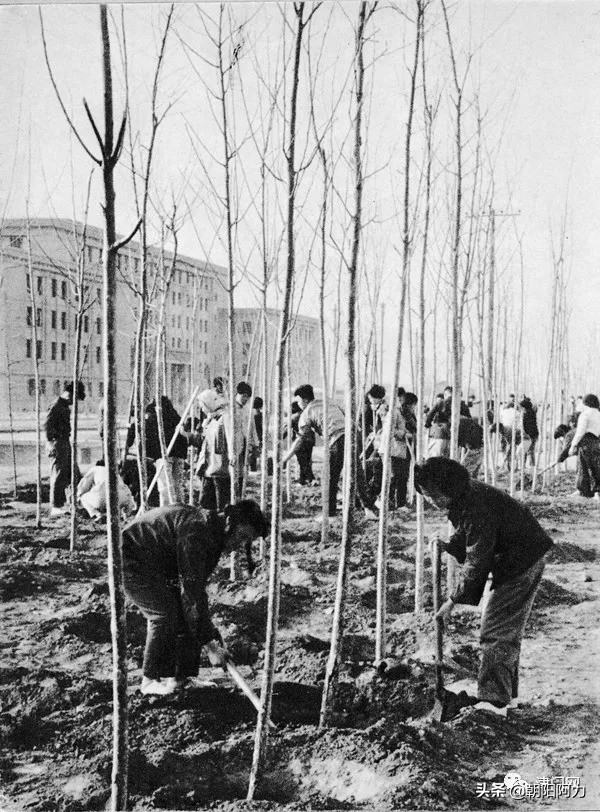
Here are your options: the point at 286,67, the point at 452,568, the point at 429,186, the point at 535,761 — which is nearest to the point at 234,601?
the point at 452,568

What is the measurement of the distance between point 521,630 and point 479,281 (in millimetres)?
3069

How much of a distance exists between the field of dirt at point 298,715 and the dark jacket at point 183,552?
462mm

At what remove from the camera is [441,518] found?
6.92 meters

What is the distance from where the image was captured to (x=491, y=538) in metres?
2.92

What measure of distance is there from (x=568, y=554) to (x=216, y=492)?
2.97m

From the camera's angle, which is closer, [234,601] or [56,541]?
[234,601]

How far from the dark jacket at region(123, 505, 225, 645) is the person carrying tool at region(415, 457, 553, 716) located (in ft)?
2.98

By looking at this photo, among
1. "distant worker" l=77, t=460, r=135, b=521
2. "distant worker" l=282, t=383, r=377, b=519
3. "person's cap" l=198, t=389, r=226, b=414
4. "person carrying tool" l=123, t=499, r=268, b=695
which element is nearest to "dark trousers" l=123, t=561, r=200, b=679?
"person carrying tool" l=123, t=499, r=268, b=695

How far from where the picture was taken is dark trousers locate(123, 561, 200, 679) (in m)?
3.12

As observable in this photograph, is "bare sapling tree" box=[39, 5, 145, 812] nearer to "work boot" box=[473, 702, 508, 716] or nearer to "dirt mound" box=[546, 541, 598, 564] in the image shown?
"work boot" box=[473, 702, 508, 716]

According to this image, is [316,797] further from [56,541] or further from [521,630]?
[56,541]

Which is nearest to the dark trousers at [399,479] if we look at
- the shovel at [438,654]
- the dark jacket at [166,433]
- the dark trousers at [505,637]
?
the dark jacket at [166,433]

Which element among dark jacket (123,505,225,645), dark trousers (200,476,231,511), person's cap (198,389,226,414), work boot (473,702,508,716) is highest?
person's cap (198,389,226,414)

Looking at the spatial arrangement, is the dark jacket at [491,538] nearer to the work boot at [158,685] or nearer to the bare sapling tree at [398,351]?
the bare sapling tree at [398,351]
